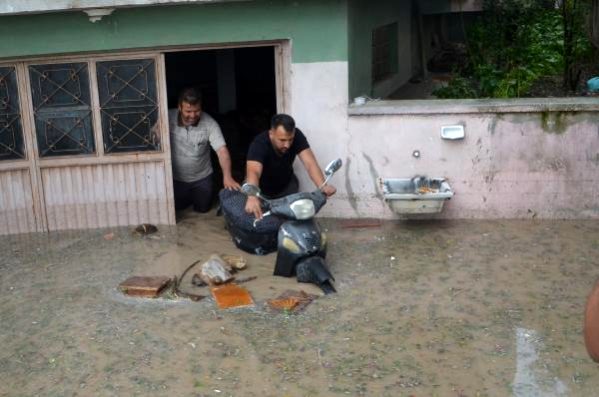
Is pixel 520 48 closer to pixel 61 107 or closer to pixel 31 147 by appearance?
pixel 61 107

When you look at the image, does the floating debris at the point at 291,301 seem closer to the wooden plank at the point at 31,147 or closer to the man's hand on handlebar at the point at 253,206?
the man's hand on handlebar at the point at 253,206

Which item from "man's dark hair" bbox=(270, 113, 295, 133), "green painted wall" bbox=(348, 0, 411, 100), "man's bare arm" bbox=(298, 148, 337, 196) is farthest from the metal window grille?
"man's dark hair" bbox=(270, 113, 295, 133)

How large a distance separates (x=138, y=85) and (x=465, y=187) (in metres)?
3.50

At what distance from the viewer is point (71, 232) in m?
7.72

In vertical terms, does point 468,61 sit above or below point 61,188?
above

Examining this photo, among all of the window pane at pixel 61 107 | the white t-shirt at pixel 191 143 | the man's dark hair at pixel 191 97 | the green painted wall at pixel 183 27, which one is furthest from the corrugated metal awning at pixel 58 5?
the white t-shirt at pixel 191 143

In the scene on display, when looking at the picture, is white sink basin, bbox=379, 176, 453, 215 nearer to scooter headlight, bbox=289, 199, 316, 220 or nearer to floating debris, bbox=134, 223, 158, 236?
scooter headlight, bbox=289, 199, 316, 220

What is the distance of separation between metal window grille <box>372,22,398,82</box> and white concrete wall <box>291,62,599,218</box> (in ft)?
7.71

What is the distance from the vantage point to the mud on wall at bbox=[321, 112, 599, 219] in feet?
24.5

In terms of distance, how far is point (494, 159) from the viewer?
7559 millimetres

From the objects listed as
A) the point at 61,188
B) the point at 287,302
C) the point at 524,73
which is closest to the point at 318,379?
the point at 287,302

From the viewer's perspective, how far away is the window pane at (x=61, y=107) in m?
7.39

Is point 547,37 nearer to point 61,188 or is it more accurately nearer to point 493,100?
point 493,100

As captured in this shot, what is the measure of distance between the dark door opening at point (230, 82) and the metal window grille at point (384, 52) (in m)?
2.00
